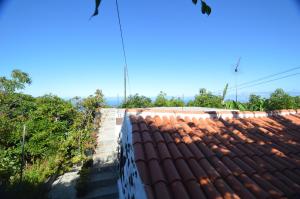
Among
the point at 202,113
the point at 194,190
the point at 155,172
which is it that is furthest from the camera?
the point at 202,113

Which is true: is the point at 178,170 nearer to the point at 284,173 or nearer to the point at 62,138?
the point at 284,173

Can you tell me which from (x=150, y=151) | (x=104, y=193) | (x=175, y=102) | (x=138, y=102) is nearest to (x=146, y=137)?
(x=150, y=151)

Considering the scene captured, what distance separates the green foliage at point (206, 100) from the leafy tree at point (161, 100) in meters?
3.29

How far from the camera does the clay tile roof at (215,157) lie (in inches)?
141

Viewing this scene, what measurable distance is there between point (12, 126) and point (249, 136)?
34.8 ft

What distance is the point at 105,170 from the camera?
9.79m

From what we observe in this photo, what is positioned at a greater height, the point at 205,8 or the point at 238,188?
the point at 205,8

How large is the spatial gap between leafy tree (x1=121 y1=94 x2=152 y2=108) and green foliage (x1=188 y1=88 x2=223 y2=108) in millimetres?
5161

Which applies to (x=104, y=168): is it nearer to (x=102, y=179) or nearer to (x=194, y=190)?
(x=102, y=179)

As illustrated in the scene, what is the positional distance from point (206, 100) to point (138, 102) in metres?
7.86

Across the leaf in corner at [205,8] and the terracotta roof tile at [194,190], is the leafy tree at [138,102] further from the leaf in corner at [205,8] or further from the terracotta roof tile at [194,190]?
the leaf in corner at [205,8]

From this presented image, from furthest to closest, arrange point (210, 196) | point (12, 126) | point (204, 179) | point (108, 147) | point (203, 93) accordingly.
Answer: point (203, 93), point (108, 147), point (12, 126), point (204, 179), point (210, 196)

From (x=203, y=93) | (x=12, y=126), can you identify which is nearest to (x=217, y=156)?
(x=12, y=126)

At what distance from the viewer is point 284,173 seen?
13.9ft
